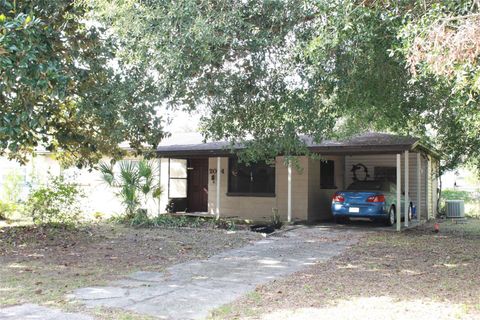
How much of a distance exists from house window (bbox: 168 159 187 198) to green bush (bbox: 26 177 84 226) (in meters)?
5.39

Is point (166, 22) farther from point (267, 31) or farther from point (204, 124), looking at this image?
point (204, 124)

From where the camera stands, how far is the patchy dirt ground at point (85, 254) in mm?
6996

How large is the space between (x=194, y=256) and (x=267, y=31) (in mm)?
4617

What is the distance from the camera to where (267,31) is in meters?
8.54

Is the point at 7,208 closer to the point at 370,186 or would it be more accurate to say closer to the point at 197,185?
the point at 197,185

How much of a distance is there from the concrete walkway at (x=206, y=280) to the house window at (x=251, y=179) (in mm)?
5550

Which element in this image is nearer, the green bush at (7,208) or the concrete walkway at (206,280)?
the concrete walkway at (206,280)

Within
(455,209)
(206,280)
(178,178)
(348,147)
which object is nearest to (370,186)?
(348,147)

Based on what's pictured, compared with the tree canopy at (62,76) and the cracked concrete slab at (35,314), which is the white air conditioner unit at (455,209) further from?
the cracked concrete slab at (35,314)

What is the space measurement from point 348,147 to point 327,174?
4012 mm

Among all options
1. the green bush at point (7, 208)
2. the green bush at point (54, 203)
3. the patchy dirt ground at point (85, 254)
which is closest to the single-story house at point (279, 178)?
the patchy dirt ground at point (85, 254)

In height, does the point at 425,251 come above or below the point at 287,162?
below

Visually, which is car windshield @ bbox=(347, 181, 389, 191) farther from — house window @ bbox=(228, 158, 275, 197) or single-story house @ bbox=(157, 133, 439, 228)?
house window @ bbox=(228, 158, 275, 197)

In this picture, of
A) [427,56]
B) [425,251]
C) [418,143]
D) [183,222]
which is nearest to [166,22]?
[427,56]
